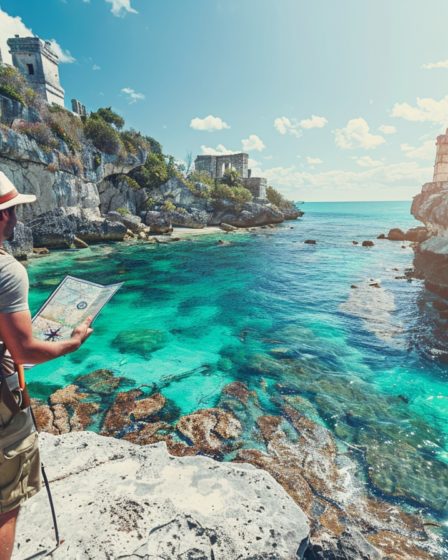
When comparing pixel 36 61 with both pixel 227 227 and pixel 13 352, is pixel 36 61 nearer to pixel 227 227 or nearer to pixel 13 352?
pixel 227 227

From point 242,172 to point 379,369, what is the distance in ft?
188

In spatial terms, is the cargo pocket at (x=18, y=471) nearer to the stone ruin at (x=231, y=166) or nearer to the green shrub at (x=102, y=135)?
the green shrub at (x=102, y=135)

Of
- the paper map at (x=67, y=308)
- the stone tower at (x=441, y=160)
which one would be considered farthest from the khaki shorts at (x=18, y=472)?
the stone tower at (x=441, y=160)

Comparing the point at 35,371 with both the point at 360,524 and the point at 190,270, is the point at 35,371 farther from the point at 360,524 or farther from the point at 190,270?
the point at 190,270

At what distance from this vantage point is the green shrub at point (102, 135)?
3291 centimetres

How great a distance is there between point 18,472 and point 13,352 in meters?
1.03

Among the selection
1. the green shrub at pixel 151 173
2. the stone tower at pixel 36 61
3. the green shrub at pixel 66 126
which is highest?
the stone tower at pixel 36 61

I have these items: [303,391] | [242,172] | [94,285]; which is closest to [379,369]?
[303,391]

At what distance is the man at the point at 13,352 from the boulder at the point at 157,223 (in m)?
36.3

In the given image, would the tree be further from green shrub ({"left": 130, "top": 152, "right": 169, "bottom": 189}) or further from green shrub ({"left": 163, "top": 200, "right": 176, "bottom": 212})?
green shrub ({"left": 163, "top": 200, "right": 176, "bottom": 212})

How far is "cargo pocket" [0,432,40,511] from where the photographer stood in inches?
85.7

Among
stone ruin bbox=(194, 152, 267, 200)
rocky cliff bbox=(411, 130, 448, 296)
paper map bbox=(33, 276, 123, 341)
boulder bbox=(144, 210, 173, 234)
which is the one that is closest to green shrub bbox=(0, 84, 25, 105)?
boulder bbox=(144, 210, 173, 234)

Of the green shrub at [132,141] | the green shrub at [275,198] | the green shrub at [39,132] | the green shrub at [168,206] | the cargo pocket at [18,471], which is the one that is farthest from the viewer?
the green shrub at [275,198]

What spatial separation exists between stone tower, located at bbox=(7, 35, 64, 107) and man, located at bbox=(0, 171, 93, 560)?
129ft
